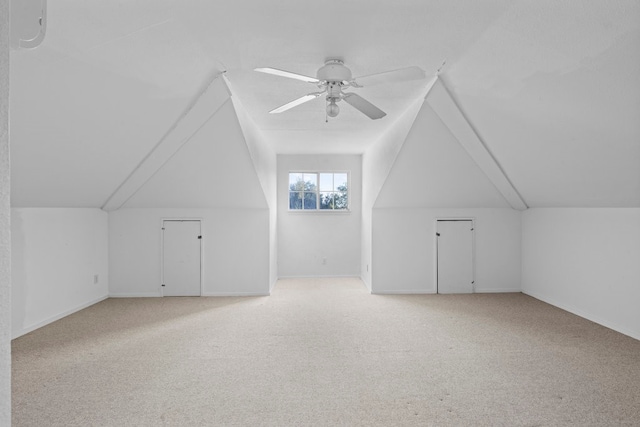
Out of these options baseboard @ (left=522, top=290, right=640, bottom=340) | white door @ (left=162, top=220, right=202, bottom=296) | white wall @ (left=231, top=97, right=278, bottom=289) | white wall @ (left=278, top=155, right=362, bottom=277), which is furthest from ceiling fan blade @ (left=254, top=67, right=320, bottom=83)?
white wall @ (left=278, top=155, right=362, bottom=277)

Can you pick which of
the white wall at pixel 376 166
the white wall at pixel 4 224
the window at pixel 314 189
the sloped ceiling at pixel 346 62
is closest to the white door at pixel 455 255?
the white wall at pixel 376 166

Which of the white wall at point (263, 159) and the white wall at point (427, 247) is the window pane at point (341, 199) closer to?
the white wall at point (263, 159)

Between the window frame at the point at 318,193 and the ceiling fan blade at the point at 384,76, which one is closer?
→ the ceiling fan blade at the point at 384,76

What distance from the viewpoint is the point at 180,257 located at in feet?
20.6

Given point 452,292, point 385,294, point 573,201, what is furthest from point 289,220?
point 573,201

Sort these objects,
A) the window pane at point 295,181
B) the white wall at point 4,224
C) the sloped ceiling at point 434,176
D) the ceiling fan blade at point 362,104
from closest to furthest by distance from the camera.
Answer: the white wall at point 4,224 < the ceiling fan blade at point 362,104 < the sloped ceiling at point 434,176 < the window pane at point 295,181

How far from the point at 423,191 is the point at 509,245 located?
71.8 inches

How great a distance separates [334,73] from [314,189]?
4976mm

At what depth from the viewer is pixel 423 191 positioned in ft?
20.0

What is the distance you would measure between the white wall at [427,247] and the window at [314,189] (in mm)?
1654

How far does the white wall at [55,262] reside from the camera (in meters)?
4.33

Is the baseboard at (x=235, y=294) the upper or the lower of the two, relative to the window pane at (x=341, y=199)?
lower

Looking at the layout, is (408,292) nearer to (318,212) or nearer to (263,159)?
(318,212)

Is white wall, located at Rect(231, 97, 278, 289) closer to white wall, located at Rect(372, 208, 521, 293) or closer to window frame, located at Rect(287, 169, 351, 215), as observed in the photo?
window frame, located at Rect(287, 169, 351, 215)
